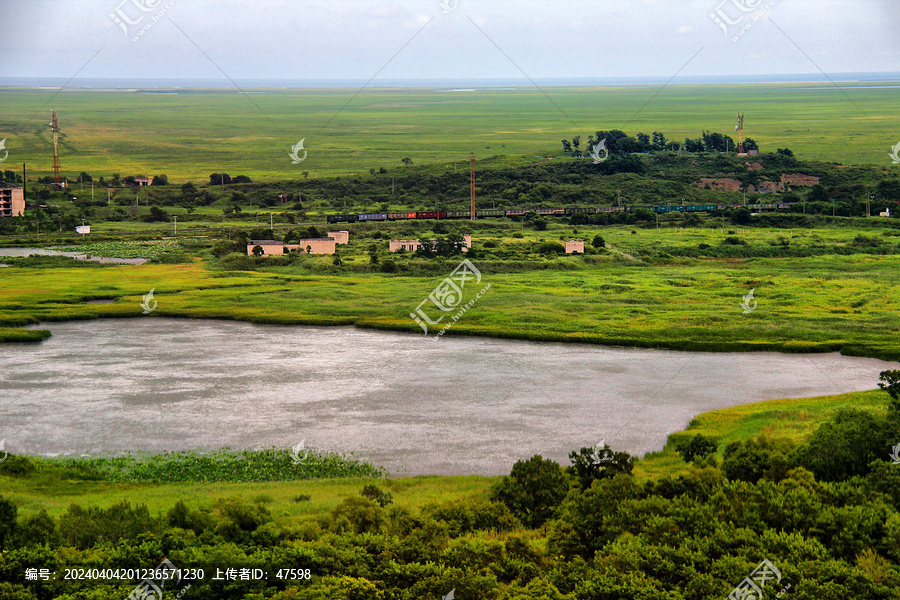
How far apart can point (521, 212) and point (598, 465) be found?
6274 centimetres

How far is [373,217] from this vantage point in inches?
3004

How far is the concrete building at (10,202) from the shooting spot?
74125mm

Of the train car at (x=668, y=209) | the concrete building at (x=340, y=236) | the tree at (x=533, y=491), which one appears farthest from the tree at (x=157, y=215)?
the tree at (x=533, y=491)

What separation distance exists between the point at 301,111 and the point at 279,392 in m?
174

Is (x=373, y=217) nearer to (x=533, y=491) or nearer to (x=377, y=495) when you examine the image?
(x=377, y=495)

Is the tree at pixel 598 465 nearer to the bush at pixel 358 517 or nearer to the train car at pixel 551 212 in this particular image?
the bush at pixel 358 517

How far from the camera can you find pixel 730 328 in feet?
124

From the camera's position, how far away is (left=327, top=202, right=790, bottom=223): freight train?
249 ft

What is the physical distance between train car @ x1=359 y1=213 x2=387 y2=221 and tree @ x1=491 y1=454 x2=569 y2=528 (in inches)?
2284

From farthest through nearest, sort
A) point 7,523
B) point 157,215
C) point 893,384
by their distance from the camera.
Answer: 1. point 157,215
2. point 893,384
3. point 7,523

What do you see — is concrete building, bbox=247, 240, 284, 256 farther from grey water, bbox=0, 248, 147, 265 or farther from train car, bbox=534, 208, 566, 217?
train car, bbox=534, 208, 566, 217

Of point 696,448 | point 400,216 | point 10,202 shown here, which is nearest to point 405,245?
point 400,216

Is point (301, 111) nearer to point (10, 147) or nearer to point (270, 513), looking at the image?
point (10, 147)

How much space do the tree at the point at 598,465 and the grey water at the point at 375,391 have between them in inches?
110
